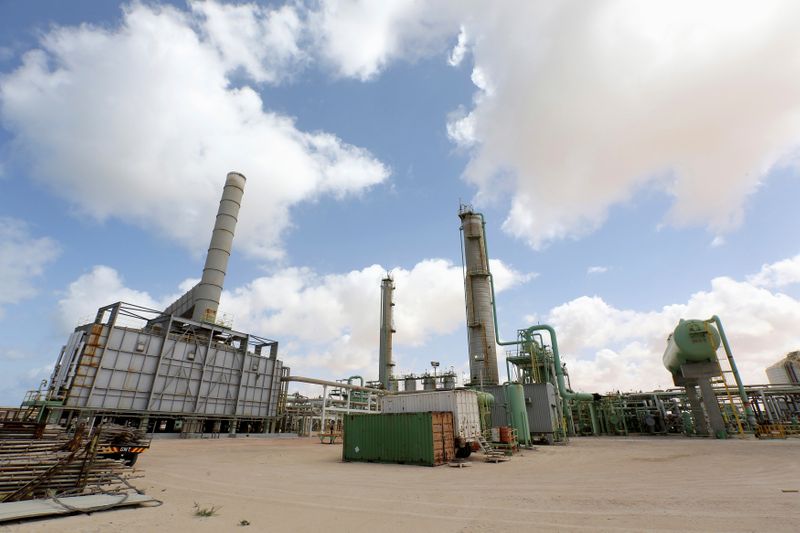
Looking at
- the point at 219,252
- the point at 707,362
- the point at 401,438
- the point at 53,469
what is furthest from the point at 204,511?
the point at 219,252

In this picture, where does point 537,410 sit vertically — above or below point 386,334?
below

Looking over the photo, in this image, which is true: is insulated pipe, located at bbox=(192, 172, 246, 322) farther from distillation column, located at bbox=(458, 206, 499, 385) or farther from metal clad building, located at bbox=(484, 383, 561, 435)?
metal clad building, located at bbox=(484, 383, 561, 435)

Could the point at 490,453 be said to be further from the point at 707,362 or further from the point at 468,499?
the point at 707,362

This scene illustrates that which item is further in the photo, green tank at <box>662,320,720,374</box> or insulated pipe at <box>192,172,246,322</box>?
insulated pipe at <box>192,172,246,322</box>

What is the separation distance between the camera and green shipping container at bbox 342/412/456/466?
1677 cm

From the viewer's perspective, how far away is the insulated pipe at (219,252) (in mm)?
41559

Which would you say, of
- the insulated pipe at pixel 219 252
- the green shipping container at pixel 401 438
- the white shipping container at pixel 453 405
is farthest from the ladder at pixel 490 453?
the insulated pipe at pixel 219 252

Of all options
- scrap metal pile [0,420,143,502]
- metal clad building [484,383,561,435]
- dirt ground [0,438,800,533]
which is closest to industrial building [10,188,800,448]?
metal clad building [484,383,561,435]

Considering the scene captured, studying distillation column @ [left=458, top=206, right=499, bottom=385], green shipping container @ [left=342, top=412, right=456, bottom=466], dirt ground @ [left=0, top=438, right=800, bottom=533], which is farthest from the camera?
distillation column @ [left=458, top=206, right=499, bottom=385]

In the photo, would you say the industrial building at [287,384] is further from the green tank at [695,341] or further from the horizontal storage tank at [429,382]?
the horizontal storage tank at [429,382]

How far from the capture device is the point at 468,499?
30.6 feet

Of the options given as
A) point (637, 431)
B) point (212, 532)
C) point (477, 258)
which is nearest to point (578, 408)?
point (637, 431)

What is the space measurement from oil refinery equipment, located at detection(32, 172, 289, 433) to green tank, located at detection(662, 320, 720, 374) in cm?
4165

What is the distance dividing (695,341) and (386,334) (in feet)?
144
